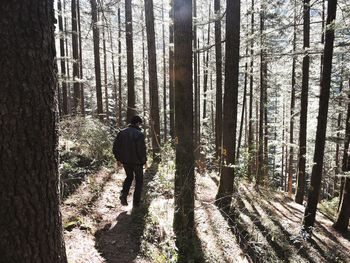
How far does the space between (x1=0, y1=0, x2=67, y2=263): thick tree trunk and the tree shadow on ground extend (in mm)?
2992

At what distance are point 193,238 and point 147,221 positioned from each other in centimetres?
104

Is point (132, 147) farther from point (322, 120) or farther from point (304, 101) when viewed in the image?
point (304, 101)

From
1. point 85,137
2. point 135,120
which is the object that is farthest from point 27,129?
point 85,137

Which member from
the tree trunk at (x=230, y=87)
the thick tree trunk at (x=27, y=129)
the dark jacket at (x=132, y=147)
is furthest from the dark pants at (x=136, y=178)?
the thick tree trunk at (x=27, y=129)

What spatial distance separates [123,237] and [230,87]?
478 centimetres

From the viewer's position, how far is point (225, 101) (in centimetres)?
820

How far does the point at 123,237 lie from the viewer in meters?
5.72

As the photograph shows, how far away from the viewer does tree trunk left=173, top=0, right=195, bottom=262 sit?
572 cm

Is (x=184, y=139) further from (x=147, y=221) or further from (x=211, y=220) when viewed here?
(x=211, y=220)

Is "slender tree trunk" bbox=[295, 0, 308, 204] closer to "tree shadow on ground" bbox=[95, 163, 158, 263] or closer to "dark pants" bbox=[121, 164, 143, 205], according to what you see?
"dark pants" bbox=[121, 164, 143, 205]

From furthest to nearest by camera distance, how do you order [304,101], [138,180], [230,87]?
[304,101] → [230,87] → [138,180]

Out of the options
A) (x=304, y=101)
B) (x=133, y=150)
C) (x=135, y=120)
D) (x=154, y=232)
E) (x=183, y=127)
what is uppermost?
(x=304, y=101)

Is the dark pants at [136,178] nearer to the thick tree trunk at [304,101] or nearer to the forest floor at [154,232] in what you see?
the forest floor at [154,232]

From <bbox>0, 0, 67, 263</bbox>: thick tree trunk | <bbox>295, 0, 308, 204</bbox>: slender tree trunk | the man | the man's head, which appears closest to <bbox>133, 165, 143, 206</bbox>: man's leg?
the man
